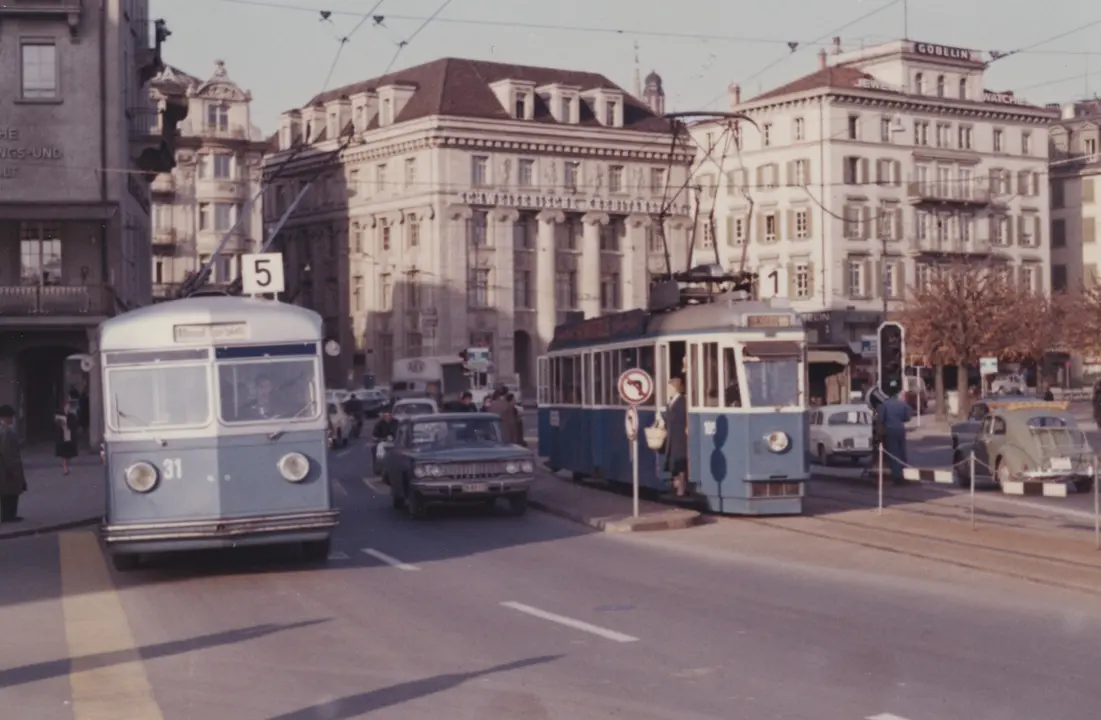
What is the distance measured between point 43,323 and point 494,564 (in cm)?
3535

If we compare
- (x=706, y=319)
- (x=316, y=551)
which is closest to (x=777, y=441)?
(x=706, y=319)

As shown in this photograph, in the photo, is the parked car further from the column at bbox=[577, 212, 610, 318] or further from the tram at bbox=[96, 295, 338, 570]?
the column at bbox=[577, 212, 610, 318]

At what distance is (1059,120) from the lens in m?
115

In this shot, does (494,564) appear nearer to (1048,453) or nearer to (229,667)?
(229,667)

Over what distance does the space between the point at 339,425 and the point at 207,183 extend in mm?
45634

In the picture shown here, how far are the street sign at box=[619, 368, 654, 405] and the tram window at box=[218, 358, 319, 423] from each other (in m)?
7.62

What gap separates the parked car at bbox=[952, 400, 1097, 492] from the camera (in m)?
32.6

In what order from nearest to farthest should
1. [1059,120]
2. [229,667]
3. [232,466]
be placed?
[229,667] → [232,466] → [1059,120]

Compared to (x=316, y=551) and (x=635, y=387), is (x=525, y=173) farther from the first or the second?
(x=316, y=551)

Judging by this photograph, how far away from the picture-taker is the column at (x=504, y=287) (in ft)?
326

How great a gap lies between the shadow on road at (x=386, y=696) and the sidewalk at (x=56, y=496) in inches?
629

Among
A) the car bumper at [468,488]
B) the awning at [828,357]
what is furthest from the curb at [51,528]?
the awning at [828,357]

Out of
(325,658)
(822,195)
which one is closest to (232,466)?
(325,658)

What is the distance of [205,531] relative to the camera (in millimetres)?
18812
